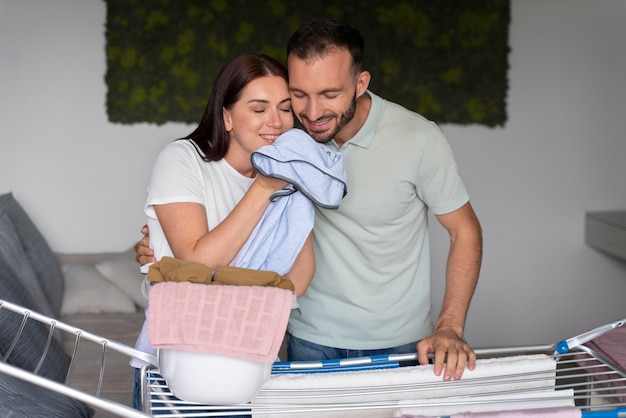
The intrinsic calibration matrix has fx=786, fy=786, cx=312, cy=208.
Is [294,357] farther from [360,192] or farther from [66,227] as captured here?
[66,227]

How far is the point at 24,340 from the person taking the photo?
2.79 meters

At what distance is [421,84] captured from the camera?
14.4 feet

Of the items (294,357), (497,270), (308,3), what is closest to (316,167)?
(294,357)

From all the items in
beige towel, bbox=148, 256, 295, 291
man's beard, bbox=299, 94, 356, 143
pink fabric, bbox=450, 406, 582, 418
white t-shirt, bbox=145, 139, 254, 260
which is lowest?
pink fabric, bbox=450, 406, 582, 418

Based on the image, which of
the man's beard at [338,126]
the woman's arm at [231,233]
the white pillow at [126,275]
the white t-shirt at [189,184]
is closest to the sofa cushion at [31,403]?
the white t-shirt at [189,184]

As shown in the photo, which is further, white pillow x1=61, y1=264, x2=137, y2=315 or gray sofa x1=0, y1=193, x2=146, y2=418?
white pillow x1=61, y1=264, x2=137, y2=315

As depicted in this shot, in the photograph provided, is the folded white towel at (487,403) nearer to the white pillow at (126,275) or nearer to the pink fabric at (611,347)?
the pink fabric at (611,347)

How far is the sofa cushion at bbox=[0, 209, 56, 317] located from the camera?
328cm

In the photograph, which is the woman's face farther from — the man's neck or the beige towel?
the beige towel

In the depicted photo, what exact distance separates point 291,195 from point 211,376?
0.45 meters

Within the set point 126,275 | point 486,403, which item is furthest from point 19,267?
point 486,403

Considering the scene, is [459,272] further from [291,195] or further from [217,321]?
[217,321]

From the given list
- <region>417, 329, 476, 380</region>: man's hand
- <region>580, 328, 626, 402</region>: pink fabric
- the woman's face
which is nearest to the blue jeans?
<region>417, 329, 476, 380</region>: man's hand

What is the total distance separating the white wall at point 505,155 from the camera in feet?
14.0
